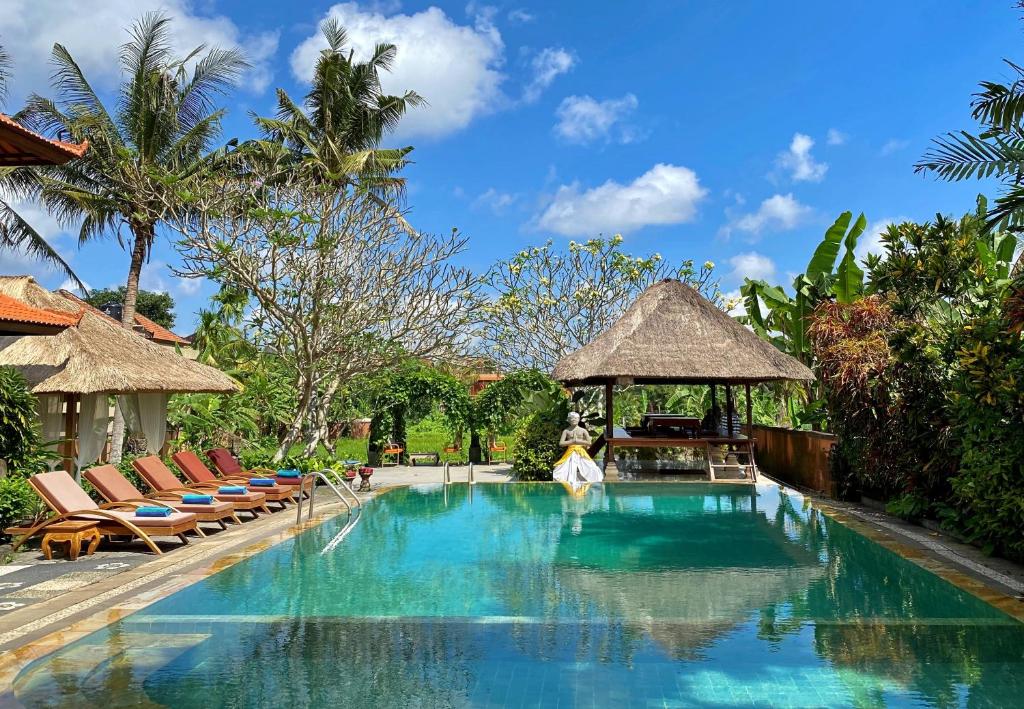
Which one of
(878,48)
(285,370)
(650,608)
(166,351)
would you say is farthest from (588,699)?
(285,370)

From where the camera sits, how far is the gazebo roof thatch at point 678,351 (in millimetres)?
15984

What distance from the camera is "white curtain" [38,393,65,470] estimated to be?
12.9 m

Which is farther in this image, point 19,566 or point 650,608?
point 19,566

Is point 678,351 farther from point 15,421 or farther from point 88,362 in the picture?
point 15,421

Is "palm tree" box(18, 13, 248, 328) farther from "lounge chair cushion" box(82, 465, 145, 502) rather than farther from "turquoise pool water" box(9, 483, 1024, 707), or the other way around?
"turquoise pool water" box(9, 483, 1024, 707)

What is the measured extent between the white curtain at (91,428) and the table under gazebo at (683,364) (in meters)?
8.59

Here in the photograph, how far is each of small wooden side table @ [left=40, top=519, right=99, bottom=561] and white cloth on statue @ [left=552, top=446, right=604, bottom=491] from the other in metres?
9.11

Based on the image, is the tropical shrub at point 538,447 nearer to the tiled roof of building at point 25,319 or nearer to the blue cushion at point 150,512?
the tiled roof of building at point 25,319

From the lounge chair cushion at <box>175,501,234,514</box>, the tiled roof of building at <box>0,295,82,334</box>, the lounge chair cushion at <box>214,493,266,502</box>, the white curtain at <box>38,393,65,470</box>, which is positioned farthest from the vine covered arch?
the lounge chair cushion at <box>175,501,234,514</box>

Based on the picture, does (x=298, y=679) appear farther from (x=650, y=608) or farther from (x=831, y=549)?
(x=831, y=549)

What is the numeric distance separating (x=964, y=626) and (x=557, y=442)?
1207 centimetres

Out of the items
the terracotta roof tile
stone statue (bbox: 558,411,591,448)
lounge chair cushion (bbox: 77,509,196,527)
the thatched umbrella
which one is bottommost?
lounge chair cushion (bbox: 77,509,196,527)

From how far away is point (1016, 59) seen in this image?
286 inches

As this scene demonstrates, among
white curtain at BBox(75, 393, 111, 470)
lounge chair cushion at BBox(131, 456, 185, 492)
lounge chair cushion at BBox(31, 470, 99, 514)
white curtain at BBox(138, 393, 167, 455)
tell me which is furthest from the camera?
white curtain at BBox(138, 393, 167, 455)
